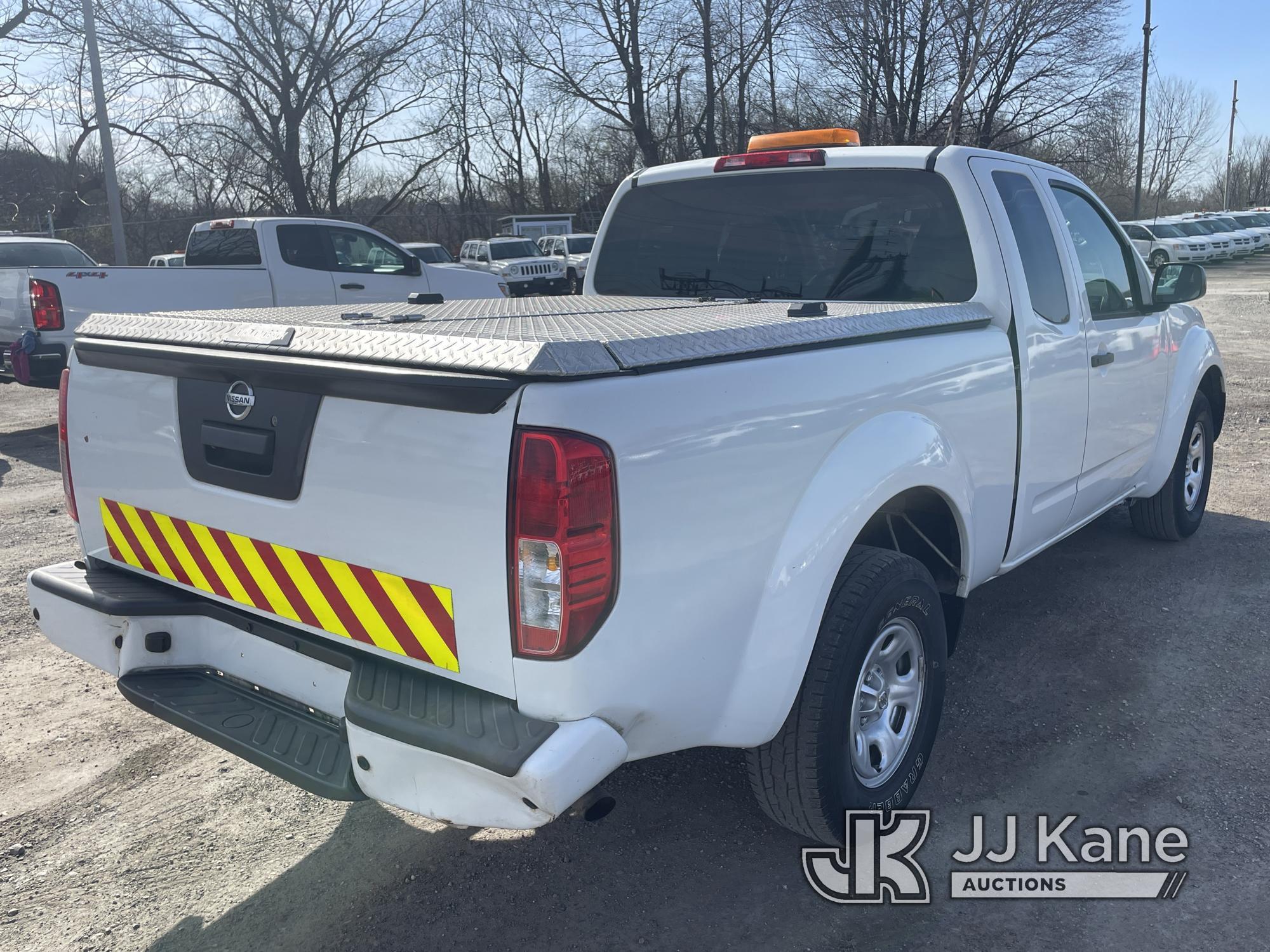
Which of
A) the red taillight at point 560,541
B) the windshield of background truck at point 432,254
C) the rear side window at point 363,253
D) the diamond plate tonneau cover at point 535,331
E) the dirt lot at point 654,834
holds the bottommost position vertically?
the dirt lot at point 654,834

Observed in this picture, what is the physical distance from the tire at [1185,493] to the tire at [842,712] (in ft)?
9.83

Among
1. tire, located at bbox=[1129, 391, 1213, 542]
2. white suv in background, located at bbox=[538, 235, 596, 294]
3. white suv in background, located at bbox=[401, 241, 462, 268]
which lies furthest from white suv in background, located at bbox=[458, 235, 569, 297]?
tire, located at bbox=[1129, 391, 1213, 542]

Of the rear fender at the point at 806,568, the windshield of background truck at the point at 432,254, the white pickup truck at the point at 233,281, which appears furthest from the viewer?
the windshield of background truck at the point at 432,254

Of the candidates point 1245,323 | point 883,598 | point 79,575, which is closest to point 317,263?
point 79,575

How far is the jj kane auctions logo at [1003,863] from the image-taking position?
272cm

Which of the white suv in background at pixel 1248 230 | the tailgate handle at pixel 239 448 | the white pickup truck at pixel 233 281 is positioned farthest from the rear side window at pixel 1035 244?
the white suv in background at pixel 1248 230

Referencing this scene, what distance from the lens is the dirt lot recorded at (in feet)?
8.43

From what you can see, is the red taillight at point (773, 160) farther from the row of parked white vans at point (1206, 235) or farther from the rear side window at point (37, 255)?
the row of parked white vans at point (1206, 235)

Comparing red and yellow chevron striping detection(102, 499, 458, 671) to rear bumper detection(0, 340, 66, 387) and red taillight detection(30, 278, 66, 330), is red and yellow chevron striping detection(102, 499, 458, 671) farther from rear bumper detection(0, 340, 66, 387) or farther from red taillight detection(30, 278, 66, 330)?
red taillight detection(30, 278, 66, 330)

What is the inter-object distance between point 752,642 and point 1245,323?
17811mm

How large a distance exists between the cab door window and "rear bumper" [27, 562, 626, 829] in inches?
122

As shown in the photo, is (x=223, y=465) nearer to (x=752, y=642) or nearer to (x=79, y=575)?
(x=79, y=575)

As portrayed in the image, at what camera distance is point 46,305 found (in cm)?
902

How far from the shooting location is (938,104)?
3262 cm
